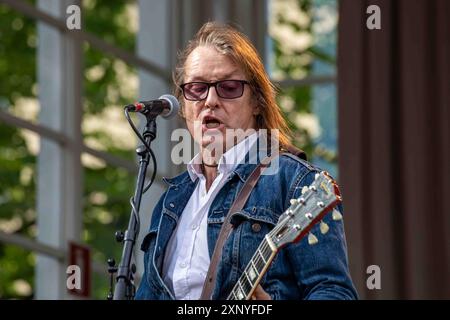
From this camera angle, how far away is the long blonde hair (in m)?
2.71

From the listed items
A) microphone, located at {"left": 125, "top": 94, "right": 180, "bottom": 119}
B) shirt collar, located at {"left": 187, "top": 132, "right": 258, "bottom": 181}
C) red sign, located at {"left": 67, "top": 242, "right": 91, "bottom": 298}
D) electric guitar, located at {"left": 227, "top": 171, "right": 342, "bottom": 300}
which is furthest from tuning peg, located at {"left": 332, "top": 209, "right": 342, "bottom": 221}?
red sign, located at {"left": 67, "top": 242, "right": 91, "bottom": 298}

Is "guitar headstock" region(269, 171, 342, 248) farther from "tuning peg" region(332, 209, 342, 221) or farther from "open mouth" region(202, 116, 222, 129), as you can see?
"open mouth" region(202, 116, 222, 129)

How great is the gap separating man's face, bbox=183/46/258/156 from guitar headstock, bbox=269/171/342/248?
0.35 meters

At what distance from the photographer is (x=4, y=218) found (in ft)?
26.4

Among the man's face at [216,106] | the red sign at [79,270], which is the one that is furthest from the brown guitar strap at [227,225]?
the red sign at [79,270]

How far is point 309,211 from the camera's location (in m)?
2.35

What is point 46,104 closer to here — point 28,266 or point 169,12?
point 169,12

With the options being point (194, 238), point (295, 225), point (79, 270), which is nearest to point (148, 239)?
point (194, 238)

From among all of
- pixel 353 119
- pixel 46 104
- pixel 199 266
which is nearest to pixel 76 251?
pixel 46 104

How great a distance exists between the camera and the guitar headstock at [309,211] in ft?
7.66

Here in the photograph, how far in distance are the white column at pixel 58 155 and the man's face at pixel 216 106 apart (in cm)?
245

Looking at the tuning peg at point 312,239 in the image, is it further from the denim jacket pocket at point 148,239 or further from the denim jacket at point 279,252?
the denim jacket pocket at point 148,239

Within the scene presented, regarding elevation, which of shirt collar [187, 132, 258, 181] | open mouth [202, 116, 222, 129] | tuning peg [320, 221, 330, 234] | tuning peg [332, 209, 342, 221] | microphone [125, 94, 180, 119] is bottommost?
tuning peg [320, 221, 330, 234]
